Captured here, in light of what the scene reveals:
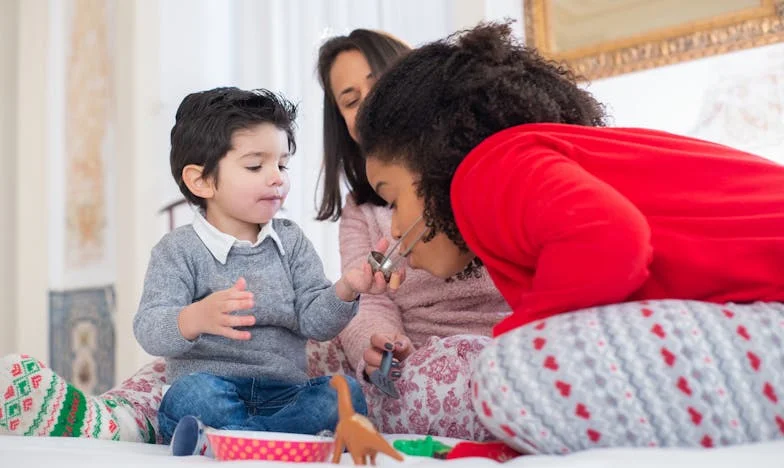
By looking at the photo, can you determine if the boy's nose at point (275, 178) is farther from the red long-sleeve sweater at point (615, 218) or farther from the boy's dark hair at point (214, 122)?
the red long-sleeve sweater at point (615, 218)

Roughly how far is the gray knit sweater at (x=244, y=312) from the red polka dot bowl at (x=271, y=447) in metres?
0.41

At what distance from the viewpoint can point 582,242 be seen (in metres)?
0.82

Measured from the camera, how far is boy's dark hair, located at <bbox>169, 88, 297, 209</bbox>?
4.60ft

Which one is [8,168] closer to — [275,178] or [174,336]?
[275,178]

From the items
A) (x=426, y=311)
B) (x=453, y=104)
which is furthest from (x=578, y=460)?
(x=426, y=311)

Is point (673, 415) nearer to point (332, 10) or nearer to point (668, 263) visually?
point (668, 263)

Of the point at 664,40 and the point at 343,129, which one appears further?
the point at 664,40

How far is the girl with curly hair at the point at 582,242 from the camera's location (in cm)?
75

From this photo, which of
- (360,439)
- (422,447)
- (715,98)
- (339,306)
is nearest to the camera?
(360,439)

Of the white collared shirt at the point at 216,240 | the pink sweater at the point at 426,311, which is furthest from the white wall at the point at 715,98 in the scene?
the white collared shirt at the point at 216,240

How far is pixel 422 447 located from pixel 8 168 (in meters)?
3.31

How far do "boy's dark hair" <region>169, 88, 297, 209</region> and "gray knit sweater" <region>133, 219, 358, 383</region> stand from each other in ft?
0.42

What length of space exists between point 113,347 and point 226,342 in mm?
2258

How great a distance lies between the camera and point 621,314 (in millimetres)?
794
